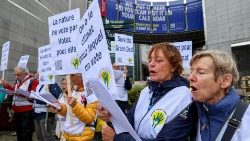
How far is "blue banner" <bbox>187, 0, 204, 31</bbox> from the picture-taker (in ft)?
106

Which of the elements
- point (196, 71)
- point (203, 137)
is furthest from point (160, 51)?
point (203, 137)

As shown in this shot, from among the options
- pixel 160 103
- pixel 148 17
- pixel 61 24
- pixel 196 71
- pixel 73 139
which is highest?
pixel 148 17

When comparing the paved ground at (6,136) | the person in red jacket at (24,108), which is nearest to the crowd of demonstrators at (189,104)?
the person in red jacket at (24,108)

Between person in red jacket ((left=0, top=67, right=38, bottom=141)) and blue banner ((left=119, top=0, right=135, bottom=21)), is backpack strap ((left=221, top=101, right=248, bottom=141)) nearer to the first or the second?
person in red jacket ((left=0, top=67, right=38, bottom=141))

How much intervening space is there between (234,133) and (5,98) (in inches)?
337

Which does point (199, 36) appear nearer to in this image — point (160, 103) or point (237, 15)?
point (237, 15)

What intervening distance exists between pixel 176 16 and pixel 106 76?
105 feet

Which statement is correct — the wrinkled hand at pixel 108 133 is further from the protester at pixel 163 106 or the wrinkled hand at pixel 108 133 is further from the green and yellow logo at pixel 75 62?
the green and yellow logo at pixel 75 62

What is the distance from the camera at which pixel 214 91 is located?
214cm

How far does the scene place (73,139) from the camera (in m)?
3.94

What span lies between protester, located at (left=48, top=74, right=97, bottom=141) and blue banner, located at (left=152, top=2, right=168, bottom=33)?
30.6 metres

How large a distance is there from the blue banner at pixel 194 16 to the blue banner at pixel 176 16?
2.35ft

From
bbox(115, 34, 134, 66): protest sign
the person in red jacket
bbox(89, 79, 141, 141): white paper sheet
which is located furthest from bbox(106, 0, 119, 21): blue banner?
bbox(89, 79, 141, 141): white paper sheet

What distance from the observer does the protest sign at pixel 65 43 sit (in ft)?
13.2
